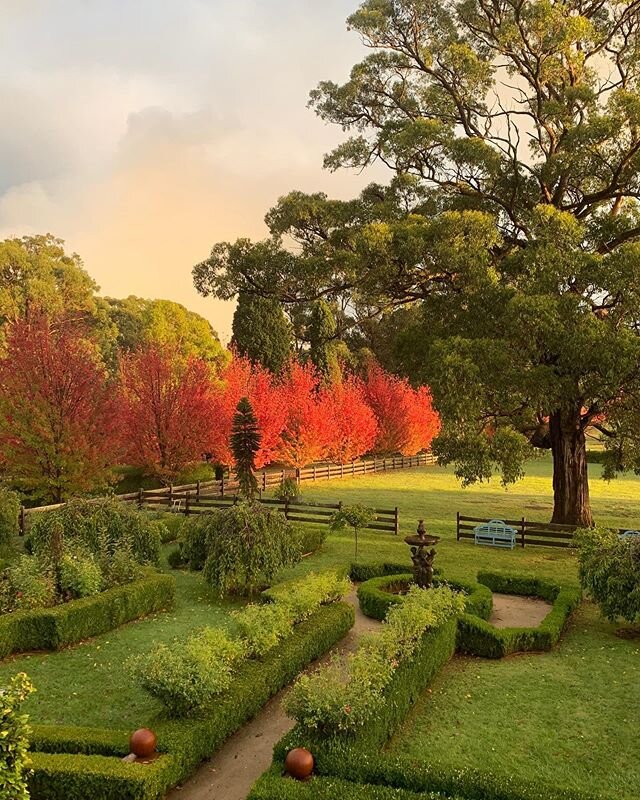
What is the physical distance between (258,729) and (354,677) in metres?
2.14

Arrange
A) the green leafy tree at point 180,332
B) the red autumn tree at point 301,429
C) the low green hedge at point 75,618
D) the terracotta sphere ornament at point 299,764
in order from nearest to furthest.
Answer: the terracotta sphere ornament at point 299,764 → the low green hedge at point 75,618 → the red autumn tree at point 301,429 → the green leafy tree at point 180,332

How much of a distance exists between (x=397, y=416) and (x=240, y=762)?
45.5 metres

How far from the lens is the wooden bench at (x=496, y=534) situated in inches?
902

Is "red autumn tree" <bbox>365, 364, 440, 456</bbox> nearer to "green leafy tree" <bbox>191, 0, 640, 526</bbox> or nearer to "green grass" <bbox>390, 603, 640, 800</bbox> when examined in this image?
"green leafy tree" <bbox>191, 0, 640, 526</bbox>

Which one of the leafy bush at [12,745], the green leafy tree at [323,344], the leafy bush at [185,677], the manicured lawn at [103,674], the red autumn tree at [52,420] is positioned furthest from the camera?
the green leafy tree at [323,344]

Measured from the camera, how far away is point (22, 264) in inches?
2189

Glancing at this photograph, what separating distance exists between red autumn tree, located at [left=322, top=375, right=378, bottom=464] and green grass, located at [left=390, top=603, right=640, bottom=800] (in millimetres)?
32322

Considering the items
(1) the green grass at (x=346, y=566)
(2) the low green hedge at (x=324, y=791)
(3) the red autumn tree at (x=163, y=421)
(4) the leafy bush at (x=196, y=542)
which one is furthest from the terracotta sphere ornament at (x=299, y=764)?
(3) the red autumn tree at (x=163, y=421)

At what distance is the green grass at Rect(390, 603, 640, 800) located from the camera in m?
8.48

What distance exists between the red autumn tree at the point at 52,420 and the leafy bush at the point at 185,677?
50.5 ft

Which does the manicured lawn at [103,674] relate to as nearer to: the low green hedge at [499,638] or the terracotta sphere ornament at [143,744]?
the terracotta sphere ornament at [143,744]

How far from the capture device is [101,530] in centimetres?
1752

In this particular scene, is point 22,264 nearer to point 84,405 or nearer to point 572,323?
point 84,405

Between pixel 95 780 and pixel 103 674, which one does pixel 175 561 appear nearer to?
pixel 103 674
